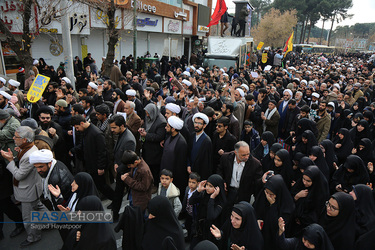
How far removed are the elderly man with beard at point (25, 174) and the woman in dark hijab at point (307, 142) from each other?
4.44m

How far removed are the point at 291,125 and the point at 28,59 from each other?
7.98m

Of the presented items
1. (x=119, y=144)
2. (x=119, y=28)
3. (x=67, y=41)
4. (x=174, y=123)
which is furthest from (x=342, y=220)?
(x=119, y=28)

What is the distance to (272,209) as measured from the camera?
129 inches

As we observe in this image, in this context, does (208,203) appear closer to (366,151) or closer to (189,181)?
(189,181)

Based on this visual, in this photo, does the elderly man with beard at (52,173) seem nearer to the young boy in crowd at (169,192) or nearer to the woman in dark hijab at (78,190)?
the woman in dark hijab at (78,190)

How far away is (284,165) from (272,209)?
123cm

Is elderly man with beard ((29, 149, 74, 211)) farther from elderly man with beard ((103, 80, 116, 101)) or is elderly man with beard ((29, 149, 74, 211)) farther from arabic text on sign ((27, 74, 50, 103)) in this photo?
elderly man with beard ((103, 80, 116, 101))

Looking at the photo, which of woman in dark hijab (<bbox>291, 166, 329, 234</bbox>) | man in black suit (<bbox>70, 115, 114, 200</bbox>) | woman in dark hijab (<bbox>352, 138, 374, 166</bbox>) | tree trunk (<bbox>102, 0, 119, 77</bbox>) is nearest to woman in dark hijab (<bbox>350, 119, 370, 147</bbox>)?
woman in dark hijab (<bbox>352, 138, 374, 166</bbox>)

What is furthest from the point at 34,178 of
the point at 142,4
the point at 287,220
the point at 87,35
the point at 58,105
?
the point at 142,4

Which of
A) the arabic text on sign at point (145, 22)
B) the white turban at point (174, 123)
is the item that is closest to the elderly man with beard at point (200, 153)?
the white turban at point (174, 123)

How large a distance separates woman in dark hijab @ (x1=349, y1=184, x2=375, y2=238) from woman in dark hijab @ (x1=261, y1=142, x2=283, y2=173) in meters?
1.27

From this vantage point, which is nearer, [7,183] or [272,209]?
[272,209]

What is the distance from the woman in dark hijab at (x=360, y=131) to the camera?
6.32 m

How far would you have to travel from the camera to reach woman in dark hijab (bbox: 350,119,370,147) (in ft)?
20.7
